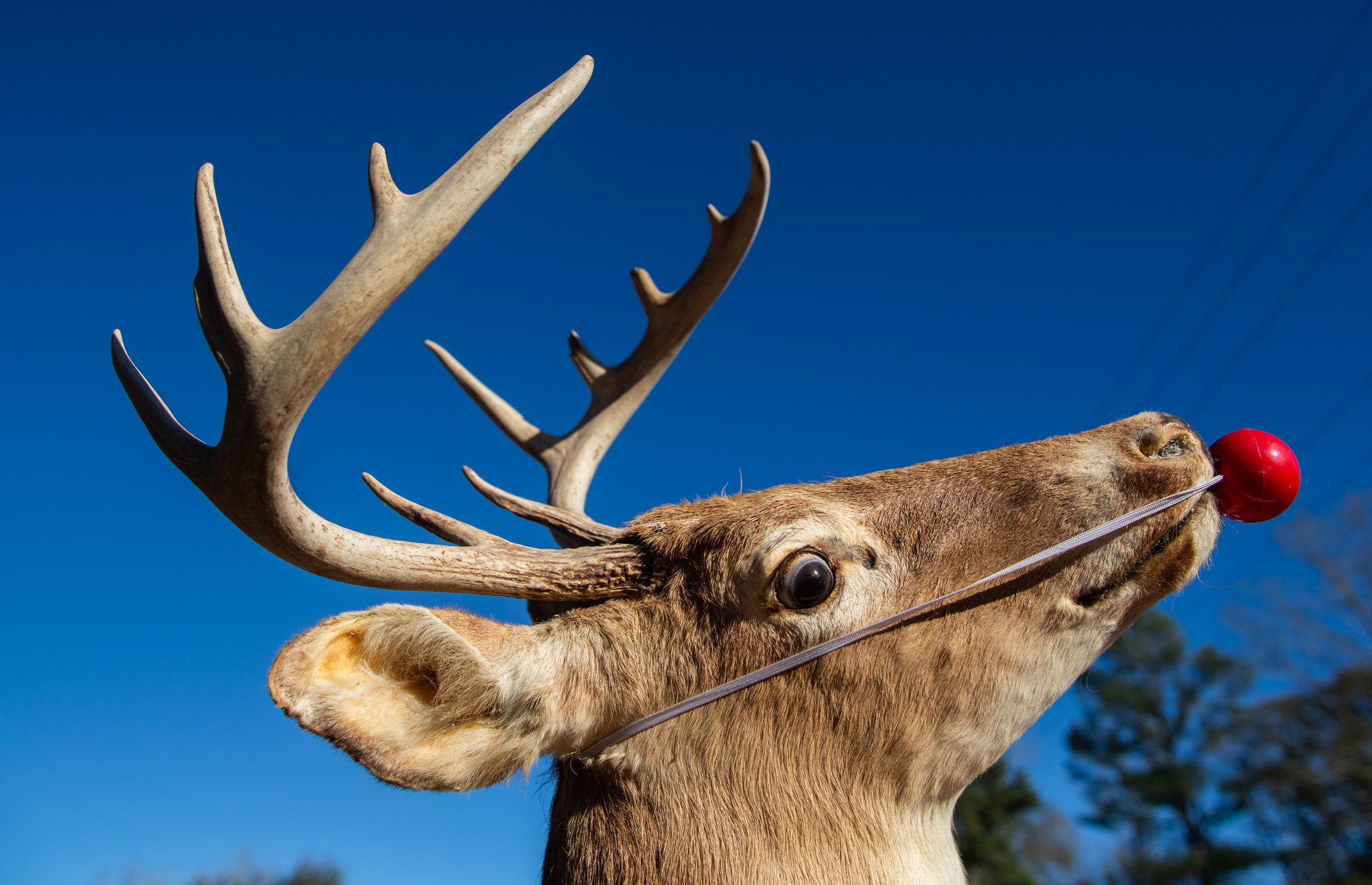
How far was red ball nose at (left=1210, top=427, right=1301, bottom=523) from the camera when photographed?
7.95 feet

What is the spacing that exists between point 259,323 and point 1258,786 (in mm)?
29125

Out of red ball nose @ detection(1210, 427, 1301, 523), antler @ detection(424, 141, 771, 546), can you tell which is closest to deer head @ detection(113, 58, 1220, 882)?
red ball nose @ detection(1210, 427, 1301, 523)

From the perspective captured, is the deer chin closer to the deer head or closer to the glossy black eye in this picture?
the deer head

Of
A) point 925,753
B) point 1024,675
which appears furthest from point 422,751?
point 1024,675

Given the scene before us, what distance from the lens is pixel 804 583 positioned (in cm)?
242

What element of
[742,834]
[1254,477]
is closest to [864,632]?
[742,834]

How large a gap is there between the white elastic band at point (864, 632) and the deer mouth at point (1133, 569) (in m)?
0.08

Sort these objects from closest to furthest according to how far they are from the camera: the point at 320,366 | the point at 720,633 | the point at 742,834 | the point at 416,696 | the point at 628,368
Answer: the point at 320,366 < the point at 416,696 < the point at 742,834 < the point at 720,633 < the point at 628,368

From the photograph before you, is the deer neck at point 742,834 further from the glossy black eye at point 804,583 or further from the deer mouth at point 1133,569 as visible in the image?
the deer mouth at point 1133,569

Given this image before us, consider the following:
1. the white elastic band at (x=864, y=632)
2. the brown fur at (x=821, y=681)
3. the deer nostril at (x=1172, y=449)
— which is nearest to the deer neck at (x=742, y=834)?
the brown fur at (x=821, y=681)

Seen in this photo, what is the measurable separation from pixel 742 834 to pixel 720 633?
563mm

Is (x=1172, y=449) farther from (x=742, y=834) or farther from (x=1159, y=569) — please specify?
(x=742, y=834)

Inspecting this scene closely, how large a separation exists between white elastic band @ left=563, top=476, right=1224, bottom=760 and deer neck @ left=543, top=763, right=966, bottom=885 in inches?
6.1

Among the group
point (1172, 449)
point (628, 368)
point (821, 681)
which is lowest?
point (821, 681)
